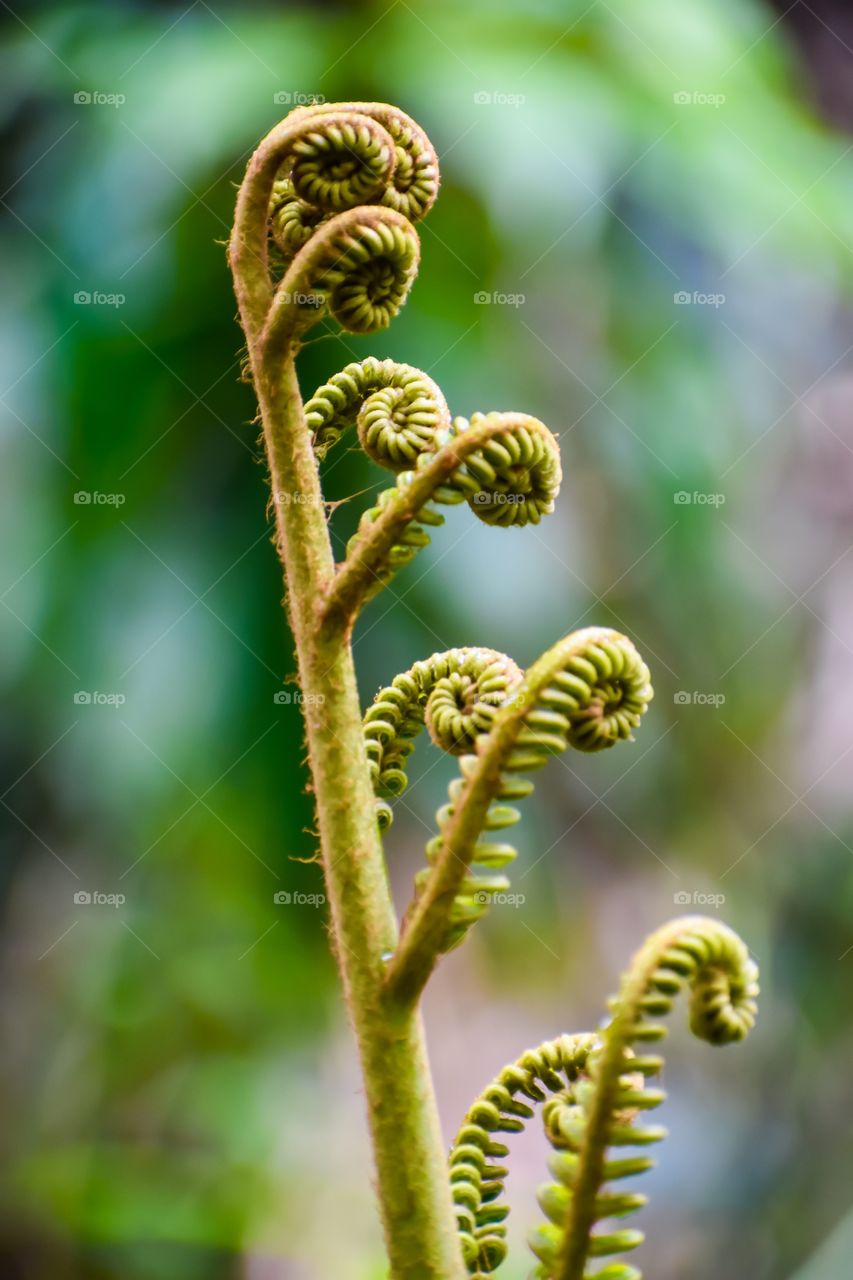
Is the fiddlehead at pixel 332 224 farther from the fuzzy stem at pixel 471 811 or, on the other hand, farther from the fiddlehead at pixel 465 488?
the fuzzy stem at pixel 471 811

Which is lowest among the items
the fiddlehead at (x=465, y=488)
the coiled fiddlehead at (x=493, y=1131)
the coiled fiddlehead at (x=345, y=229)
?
the coiled fiddlehead at (x=493, y=1131)

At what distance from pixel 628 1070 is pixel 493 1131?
0.50ft

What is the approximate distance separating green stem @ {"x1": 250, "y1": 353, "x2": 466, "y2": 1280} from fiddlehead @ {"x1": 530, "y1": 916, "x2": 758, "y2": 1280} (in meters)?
0.06

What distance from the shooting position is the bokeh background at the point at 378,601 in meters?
1.59

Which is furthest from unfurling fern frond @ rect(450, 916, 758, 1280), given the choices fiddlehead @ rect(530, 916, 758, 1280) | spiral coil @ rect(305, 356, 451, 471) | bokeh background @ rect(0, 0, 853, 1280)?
bokeh background @ rect(0, 0, 853, 1280)

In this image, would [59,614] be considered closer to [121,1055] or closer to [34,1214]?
[121,1055]

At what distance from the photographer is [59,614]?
5.29 ft

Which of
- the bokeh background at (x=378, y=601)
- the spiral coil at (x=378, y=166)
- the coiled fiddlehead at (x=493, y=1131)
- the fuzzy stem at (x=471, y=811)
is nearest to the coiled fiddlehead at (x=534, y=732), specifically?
the fuzzy stem at (x=471, y=811)

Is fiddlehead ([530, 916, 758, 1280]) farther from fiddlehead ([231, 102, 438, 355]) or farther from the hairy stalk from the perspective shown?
fiddlehead ([231, 102, 438, 355])

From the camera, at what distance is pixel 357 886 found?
0.53m

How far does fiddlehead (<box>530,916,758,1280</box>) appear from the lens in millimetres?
449

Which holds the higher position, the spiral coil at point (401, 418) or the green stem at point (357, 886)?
the spiral coil at point (401, 418)

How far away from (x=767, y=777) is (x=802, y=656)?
0.23 metres

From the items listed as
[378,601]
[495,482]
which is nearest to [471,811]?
[495,482]
